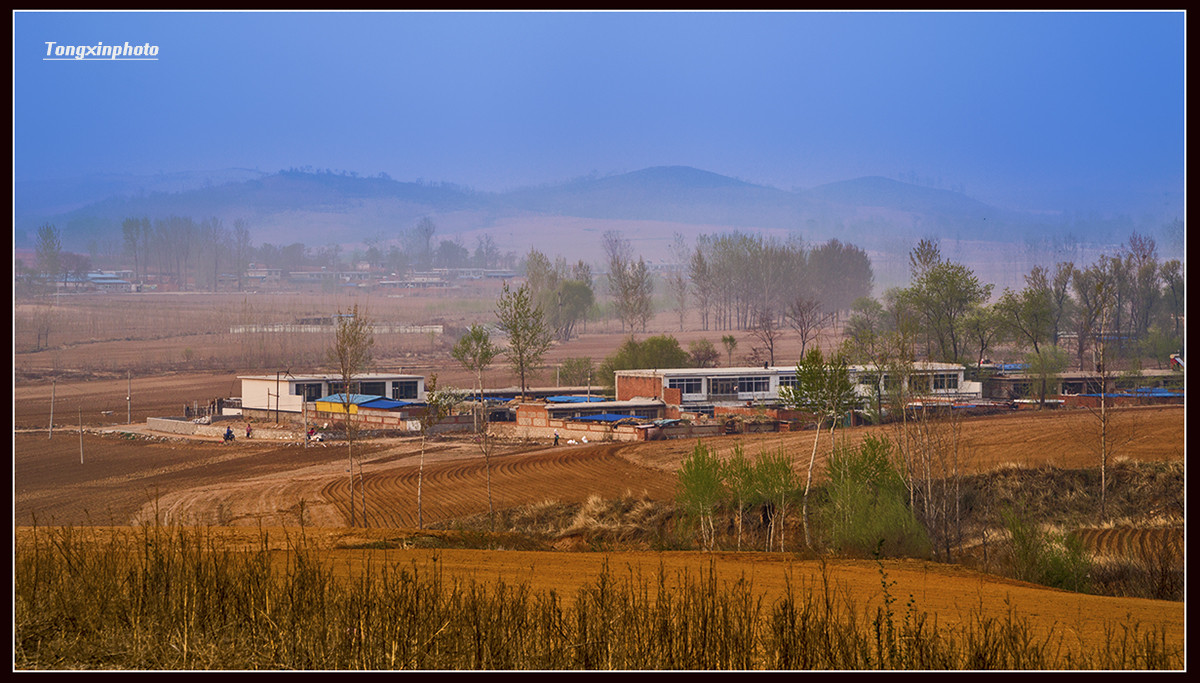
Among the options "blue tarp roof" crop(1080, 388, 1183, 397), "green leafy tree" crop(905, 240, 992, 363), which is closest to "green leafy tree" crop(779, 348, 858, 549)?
"blue tarp roof" crop(1080, 388, 1183, 397)

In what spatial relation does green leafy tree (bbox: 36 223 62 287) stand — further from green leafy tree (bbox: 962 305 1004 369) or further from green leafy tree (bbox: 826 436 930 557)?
green leafy tree (bbox: 826 436 930 557)

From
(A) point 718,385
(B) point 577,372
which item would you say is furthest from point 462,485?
(B) point 577,372

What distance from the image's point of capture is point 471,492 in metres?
27.6

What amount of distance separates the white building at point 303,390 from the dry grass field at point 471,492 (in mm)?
2389

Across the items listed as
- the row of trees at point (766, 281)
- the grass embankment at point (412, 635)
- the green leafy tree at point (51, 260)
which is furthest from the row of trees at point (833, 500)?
the green leafy tree at point (51, 260)

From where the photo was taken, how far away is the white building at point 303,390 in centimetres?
4609

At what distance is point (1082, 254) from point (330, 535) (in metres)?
197

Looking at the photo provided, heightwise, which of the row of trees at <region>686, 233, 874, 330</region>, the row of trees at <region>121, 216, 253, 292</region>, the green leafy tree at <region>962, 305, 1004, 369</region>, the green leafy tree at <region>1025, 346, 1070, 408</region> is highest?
the row of trees at <region>121, 216, 253, 292</region>

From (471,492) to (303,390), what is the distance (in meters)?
21.5

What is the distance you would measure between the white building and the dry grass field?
2.39 metres

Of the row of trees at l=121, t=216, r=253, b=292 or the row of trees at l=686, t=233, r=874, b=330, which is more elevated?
the row of trees at l=121, t=216, r=253, b=292

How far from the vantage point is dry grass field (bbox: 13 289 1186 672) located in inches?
372

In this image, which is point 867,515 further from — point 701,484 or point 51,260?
point 51,260

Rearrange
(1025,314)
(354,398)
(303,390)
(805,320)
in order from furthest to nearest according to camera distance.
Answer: (805,320), (1025,314), (303,390), (354,398)
